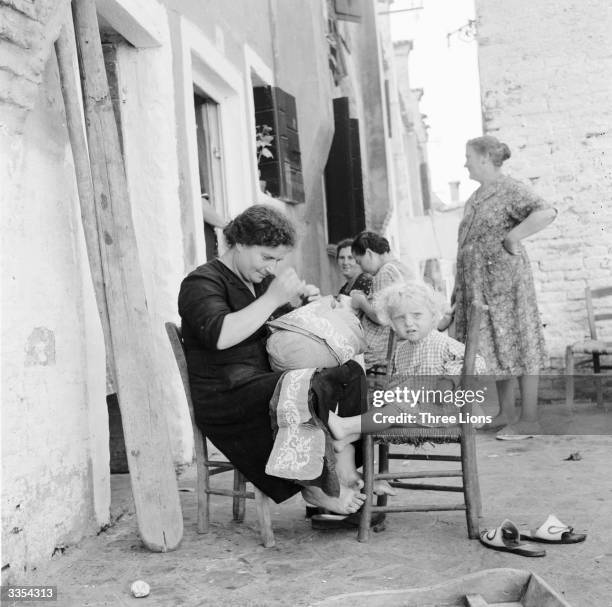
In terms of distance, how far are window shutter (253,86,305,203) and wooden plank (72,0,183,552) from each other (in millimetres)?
3658

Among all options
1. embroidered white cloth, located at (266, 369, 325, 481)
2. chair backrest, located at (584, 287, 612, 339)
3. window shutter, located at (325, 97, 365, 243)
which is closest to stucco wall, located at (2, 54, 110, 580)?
embroidered white cloth, located at (266, 369, 325, 481)

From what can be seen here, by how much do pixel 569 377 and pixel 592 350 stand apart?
0.34 meters

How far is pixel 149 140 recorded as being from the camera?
4789mm

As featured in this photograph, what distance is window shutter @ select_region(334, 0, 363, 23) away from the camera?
10.5 metres

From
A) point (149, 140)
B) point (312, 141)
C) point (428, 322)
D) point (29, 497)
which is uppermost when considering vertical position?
point (312, 141)

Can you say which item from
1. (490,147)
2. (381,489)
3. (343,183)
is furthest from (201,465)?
(343,183)

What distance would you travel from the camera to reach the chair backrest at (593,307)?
24.4ft

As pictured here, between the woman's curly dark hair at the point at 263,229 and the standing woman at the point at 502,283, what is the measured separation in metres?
2.58

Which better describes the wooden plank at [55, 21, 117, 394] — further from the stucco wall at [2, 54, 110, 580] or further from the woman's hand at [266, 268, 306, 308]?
the woman's hand at [266, 268, 306, 308]

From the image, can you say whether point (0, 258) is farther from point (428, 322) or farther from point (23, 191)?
point (428, 322)

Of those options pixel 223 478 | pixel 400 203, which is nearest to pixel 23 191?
pixel 223 478

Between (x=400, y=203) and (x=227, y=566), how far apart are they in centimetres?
1851

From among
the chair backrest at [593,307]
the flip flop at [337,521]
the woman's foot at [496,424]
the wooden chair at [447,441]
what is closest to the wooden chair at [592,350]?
the chair backrest at [593,307]

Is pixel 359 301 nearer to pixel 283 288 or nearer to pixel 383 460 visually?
pixel 383 460
